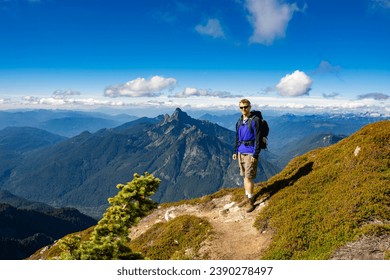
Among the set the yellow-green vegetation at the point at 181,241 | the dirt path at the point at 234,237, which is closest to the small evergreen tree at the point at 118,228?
the dirt path at the point at 234,237

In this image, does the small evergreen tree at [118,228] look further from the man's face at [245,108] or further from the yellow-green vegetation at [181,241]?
the man's face at [245,108]

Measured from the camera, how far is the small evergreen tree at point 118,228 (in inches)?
487

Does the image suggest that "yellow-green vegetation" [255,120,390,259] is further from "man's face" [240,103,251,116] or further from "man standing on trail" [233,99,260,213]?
"man's face" [240,103,251,116]

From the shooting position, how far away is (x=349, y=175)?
19250 millimetres

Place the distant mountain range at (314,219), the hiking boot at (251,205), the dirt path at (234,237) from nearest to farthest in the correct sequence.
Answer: the distant mountain range at (314,219), the dirt path at (234,237), the hiking boot at (251,205)

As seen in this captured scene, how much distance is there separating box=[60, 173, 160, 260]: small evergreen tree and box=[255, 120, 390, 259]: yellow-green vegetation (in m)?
6.40

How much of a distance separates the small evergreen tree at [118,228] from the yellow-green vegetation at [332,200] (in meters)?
6.40

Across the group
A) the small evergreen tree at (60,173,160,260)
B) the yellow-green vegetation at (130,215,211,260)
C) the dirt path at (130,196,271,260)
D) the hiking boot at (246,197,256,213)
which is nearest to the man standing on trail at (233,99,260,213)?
the hiking boot at (246,197,256,213)

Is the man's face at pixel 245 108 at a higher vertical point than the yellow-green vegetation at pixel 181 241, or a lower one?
higher

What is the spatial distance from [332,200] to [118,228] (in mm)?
11443

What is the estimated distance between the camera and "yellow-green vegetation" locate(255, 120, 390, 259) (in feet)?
46.9

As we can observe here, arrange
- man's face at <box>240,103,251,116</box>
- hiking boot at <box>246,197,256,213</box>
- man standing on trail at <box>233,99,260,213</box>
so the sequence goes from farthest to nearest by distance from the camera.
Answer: hiking boot at <box>246,197,256,213</box> → man standing on trail at <box>233,99,260,213</box> → man's face at <box>240,103,251,116</box>
